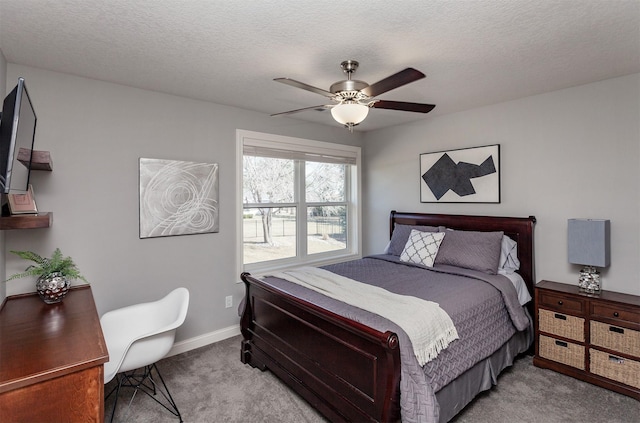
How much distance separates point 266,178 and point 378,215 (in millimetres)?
1712

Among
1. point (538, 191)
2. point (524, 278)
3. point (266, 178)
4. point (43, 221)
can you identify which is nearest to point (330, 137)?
point (266, 178)

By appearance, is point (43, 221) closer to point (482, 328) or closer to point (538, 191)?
point (482, 328)

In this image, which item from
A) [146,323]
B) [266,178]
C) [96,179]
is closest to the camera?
[146,323]

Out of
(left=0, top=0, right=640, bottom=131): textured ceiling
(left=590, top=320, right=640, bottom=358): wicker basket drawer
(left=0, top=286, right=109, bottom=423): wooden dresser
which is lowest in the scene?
(left=590, top=320, right=640, bottom=358): wicker basket drawer

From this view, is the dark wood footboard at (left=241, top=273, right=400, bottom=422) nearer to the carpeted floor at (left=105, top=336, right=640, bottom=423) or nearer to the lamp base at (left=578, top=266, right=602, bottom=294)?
the carpeted floor at (left=105, top=336, right=640, bottom=423)

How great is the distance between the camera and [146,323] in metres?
2.46

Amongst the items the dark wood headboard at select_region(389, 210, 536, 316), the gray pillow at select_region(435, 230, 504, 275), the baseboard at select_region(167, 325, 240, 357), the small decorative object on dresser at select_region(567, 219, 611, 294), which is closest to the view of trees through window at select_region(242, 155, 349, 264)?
the baseboard at select_region(167, 325, 240, 357)

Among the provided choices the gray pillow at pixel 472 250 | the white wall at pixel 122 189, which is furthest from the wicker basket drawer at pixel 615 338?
the white wall at pixel 122 189

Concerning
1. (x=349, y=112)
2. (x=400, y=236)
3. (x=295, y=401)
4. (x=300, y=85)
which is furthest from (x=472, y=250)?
(x=300, y=85)

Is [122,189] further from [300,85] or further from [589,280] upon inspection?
[589,280]

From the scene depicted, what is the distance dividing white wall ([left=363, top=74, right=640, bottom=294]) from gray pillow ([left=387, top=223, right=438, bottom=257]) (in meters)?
0.35

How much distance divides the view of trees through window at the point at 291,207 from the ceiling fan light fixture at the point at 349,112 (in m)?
1.84

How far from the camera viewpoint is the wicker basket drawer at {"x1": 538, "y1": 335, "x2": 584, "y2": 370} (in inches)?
101

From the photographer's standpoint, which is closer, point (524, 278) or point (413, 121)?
point (524, 278)
